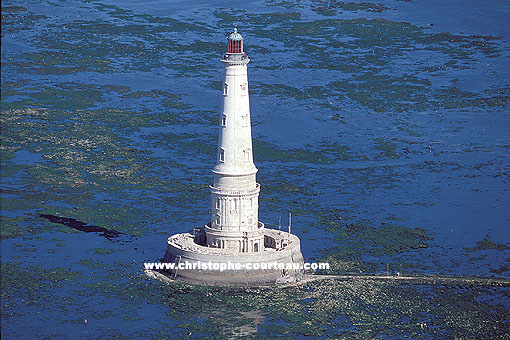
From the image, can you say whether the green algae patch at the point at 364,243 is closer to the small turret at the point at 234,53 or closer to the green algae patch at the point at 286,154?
the small turret at the point at 234,53

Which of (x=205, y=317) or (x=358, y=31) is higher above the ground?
(x=358, y=31)

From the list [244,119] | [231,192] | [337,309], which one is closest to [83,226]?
[231,192]

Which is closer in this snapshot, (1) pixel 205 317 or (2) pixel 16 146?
(1) pixel 205 317

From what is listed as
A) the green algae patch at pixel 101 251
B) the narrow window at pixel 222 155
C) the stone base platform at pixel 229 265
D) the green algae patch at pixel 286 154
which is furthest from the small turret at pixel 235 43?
the green algae patch at pixel 286 154

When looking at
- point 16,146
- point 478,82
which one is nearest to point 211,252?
point 16,146

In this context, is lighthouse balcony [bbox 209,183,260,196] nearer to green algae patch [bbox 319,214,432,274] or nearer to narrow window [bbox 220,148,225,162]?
narrow window [bbox 220,148,225,162]

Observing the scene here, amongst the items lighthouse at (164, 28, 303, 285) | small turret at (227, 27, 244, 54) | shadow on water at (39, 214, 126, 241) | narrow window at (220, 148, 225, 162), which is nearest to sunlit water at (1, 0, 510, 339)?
shadow on water at (39, 214, 126, 241)

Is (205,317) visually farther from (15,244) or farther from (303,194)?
(303,194)
